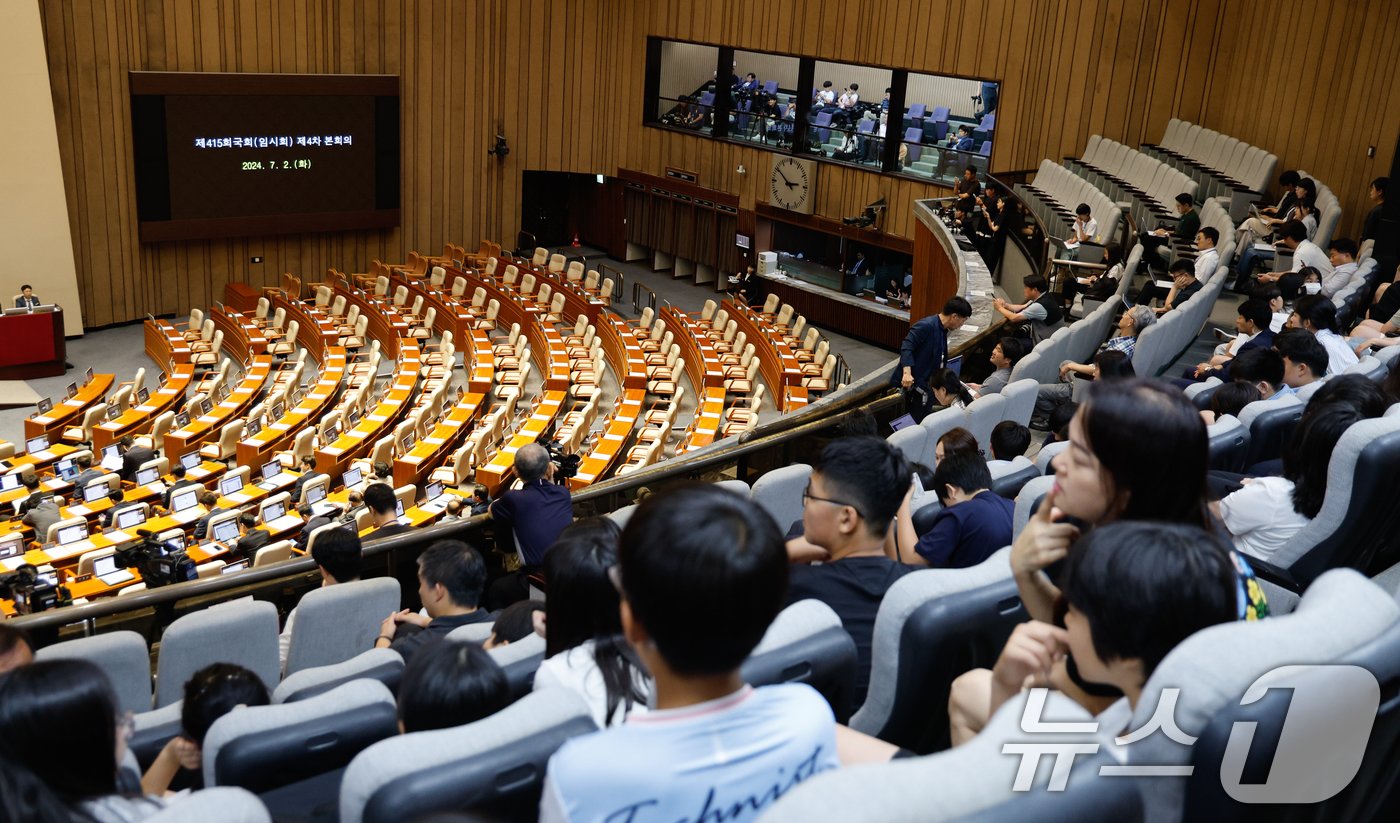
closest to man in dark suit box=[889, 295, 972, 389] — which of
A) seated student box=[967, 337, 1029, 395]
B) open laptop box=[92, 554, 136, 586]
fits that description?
seated student box=[967, 337, 1029, 395]

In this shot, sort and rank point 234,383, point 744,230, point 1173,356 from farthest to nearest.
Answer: point 744,230 → point 234,383 → point 1173,356

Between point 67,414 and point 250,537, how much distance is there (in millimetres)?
5205

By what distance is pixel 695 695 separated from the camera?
1380 mm

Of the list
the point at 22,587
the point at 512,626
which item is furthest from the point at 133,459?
the point at 512,626

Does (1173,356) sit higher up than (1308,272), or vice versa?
(1308,272)

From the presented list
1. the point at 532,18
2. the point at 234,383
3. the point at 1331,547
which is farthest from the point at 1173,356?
the point at 532,18

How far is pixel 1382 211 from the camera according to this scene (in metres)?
10.1

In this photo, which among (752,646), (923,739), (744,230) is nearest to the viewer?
(752,646)

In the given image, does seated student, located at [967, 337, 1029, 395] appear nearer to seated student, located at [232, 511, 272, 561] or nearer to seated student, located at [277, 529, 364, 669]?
seated student, located at [277, 529, 364, 669]

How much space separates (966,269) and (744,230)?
9.15 metres

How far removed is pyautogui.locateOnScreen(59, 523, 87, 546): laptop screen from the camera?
8898 mm

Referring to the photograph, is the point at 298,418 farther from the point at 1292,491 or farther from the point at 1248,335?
the point at 1292,491

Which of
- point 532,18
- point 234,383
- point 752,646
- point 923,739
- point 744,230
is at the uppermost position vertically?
point 532,18

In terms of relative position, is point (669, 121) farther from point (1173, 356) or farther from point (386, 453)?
point (1173, 356)
